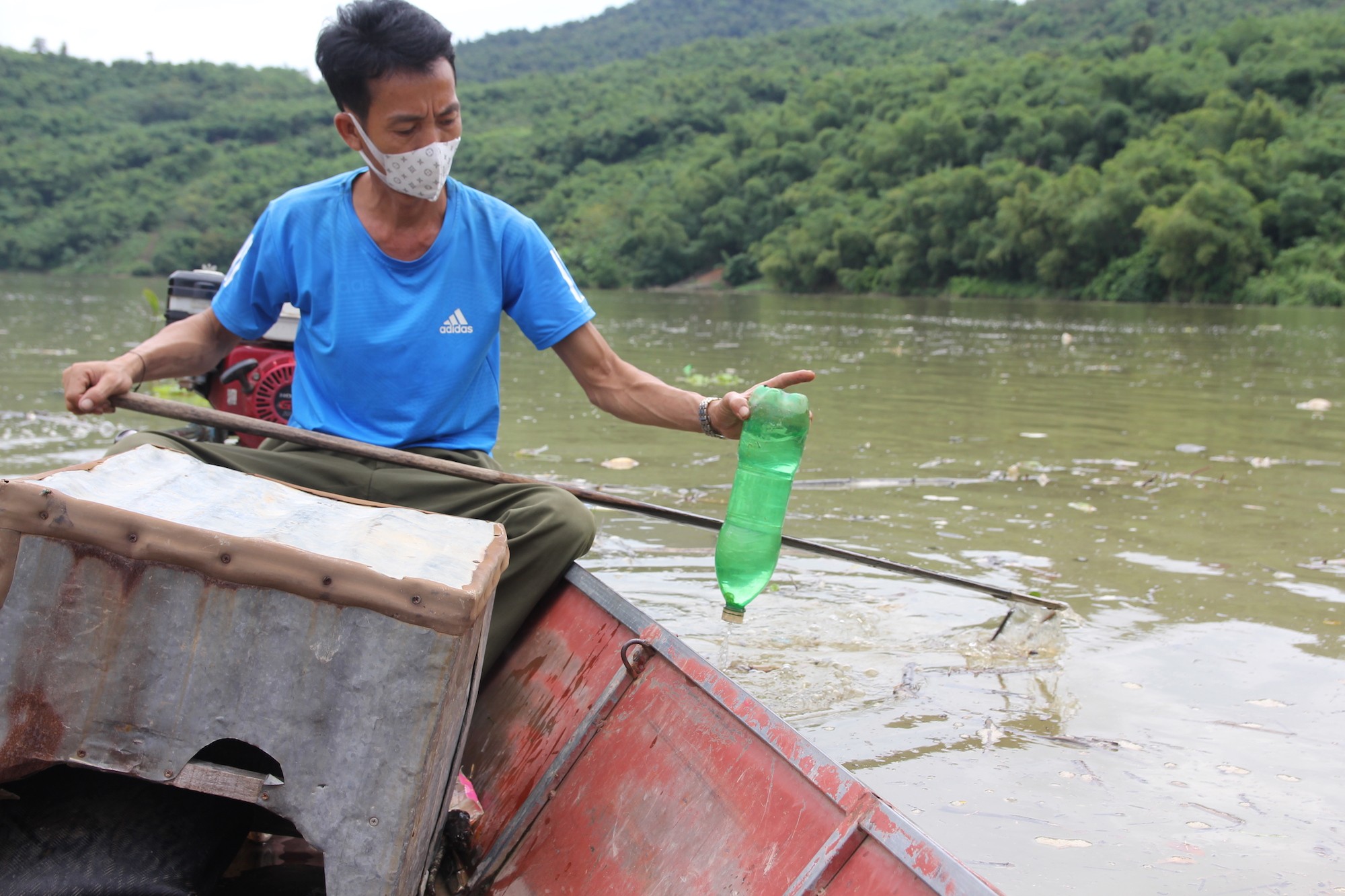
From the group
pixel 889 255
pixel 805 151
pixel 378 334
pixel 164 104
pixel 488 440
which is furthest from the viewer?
pixel 164 104

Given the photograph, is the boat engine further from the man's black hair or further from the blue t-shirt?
the man's black hair

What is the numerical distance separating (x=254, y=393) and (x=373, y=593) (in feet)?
9.45

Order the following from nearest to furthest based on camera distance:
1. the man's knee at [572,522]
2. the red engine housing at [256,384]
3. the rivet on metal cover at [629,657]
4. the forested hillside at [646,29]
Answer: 1. the rivet on metal cover at [629,657]
2. the man's knee at [572,522]
3. the red engine housing at [256,384]
4. the forested hillside at [646,29]

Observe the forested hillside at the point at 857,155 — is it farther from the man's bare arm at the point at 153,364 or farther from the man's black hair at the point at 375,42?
the man's bare arm at the point at 153,364

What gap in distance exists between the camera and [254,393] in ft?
14.1

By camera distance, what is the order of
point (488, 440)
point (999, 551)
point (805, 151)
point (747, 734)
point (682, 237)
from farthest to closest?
point (805, 151)
point (682, 237)
point (999, 551)
point (488, 440)
point (747, 734)

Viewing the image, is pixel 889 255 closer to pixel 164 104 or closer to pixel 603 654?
pixel 603 654

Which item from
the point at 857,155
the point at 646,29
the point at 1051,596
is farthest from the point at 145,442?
the point at 646,29

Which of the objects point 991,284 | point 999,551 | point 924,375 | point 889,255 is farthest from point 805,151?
point 999,551

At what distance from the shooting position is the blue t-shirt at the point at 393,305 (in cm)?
282

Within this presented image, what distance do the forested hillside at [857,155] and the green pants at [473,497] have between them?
37695 millimetres

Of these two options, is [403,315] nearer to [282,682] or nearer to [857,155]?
[282,682]

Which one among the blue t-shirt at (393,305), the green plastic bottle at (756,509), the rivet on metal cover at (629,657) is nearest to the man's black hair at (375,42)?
the blue t-shirt at (393,305)

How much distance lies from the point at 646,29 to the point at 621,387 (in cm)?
16584
